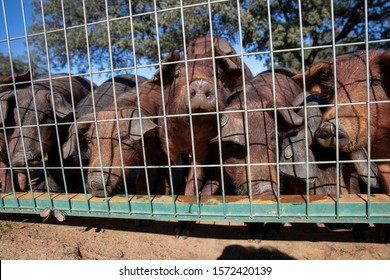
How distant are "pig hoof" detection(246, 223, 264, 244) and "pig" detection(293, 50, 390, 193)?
50.6 inches

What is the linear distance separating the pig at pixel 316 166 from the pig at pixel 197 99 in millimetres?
829

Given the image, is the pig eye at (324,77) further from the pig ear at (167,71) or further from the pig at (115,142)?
the pig at (115,142)

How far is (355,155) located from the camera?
2785 mm

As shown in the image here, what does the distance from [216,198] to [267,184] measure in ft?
1.67

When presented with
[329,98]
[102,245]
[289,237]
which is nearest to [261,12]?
[329,98]

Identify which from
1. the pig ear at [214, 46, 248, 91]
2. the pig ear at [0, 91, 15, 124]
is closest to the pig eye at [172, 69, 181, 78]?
the pig ear at [214, 46, 248, 91]

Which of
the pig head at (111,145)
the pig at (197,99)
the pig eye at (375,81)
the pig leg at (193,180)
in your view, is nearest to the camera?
the pig eye at (375,81)

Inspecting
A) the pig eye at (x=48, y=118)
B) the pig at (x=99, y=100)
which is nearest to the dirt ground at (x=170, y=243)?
the pig at (x=99, y=100)

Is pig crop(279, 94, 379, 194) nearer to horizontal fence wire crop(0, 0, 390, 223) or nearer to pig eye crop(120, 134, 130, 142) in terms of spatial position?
horizontal fence wire crop(0, 0, 390, 223)

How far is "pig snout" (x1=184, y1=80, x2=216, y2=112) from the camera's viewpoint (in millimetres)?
2738

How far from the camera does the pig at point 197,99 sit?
281cm

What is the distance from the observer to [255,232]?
3367 mm

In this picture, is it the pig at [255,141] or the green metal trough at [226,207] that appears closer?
the green metal trough at [226,207]

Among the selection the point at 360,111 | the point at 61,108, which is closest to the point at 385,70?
the point at 360,111
